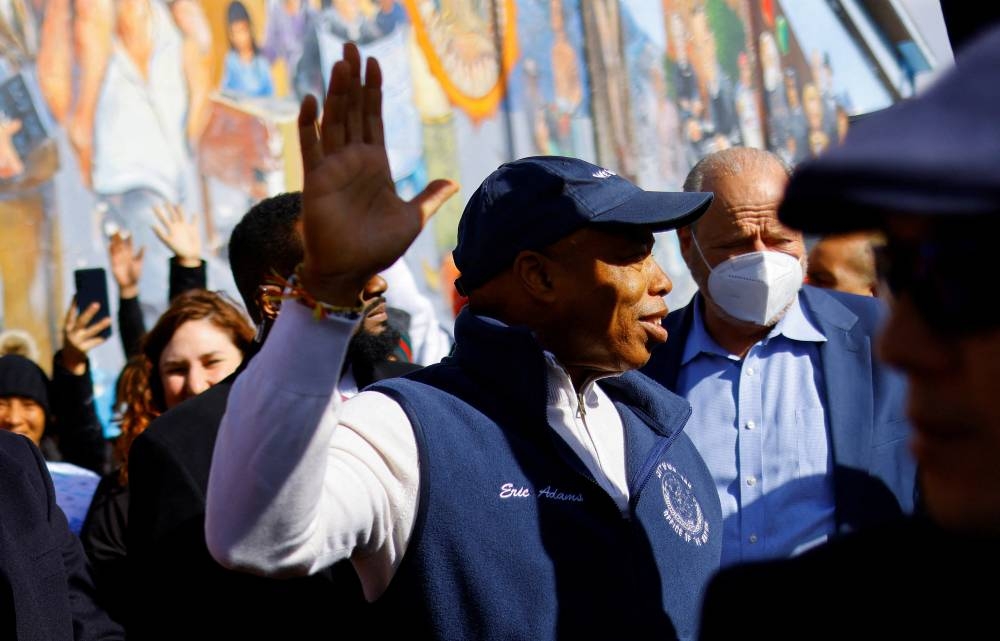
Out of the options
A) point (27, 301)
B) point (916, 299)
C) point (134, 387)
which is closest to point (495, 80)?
point (27, 301)

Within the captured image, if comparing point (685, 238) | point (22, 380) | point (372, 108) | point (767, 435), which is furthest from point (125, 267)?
point (372, 108)

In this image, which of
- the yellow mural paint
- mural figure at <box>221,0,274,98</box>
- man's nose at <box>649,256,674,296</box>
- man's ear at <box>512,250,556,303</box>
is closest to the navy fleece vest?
man's ear at <box>512,250,556,303</box>

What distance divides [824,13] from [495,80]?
22.9ft

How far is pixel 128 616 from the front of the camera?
308 cm

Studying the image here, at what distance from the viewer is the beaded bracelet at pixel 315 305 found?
173cm

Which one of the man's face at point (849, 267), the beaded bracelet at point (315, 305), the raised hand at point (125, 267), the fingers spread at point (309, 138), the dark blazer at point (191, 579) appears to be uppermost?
the fingers spread at point (309, 138)

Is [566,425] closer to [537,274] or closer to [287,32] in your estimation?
[537,274]

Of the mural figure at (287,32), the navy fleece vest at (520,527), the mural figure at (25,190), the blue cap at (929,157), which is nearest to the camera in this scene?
the blue cap at (929,157)

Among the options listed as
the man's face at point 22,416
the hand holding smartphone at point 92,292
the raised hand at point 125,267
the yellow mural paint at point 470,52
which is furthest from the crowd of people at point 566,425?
the yellow mural paint at point 470,52

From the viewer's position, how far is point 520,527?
2180 millimetres

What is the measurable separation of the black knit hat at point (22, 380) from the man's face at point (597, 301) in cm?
303

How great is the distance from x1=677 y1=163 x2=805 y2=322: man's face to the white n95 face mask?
4 cm

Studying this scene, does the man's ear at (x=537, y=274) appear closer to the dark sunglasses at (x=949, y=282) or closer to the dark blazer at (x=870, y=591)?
the dark blazer at (x=870, y=591)

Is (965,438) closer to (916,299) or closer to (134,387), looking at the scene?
(916,299)
